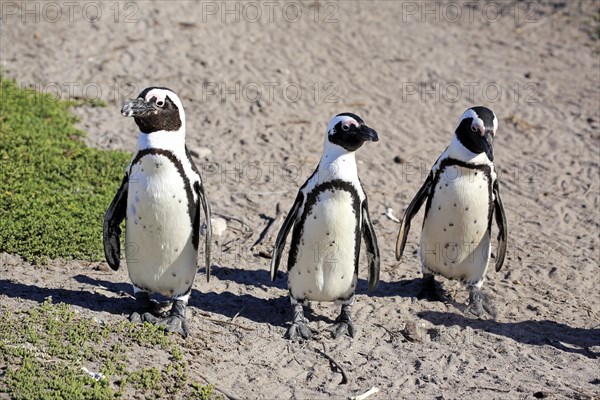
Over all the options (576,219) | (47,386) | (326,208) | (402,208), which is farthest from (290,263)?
(576,219)

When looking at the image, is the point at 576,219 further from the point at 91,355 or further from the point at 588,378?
the point at 91,355

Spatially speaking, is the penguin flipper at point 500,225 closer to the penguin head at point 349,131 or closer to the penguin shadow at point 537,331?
the penguin shadow at point 537,331

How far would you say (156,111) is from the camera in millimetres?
5145

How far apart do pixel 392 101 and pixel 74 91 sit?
11.1ft

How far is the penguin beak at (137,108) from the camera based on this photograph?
5.03 metres

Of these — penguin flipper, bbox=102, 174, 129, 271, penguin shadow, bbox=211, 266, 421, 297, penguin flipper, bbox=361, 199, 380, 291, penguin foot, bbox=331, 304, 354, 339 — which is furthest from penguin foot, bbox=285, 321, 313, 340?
penguin flipper, bbox=102, 174, 129, 271

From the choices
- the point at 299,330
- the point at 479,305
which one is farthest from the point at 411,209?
the point at 299,330

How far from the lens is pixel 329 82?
32.6 ft

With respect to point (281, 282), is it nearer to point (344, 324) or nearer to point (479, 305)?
point (344, 324)

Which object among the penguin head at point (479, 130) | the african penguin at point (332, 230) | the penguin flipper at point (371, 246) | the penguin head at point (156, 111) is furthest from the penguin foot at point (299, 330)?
the penguin head at point (479, 130)

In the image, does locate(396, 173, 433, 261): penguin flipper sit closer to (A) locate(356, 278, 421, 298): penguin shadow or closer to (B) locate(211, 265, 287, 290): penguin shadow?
(A) locate(356, 278, 421, 298): penguin shadow

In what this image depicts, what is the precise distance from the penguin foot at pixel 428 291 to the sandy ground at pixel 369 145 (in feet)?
0.36

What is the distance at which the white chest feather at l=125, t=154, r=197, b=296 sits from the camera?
521cm

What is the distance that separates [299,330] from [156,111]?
161cm
